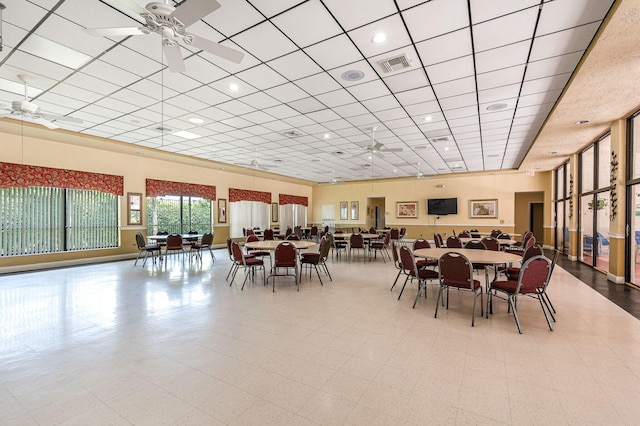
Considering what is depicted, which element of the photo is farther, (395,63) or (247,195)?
(247,195)

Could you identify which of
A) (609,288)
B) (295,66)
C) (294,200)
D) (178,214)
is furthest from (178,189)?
(609,288)

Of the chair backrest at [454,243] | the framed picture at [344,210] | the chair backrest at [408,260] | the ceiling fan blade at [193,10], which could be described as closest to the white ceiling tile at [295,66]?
the ceiling fan blade at [193,10]

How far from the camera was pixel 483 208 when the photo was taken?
13086 mm

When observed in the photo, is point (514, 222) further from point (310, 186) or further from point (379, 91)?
point (379, 91)

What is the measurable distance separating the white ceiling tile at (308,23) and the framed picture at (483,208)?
12.2m

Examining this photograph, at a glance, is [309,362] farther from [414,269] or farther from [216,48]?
[216,48]

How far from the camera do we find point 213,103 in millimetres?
5188

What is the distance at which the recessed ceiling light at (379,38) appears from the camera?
10.5 ft

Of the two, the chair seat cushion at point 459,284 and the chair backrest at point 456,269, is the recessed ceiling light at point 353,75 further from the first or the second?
the chair seat cushion at point 459,284

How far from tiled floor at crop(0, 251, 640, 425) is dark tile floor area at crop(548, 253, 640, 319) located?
8.8 inches

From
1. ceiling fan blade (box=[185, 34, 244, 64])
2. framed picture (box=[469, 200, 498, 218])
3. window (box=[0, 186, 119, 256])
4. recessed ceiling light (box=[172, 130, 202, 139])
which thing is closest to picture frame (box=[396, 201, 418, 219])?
framed picture (box=[469, 200, 498, 218])

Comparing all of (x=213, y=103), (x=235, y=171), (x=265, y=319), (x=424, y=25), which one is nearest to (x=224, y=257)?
(x=235, y=171)

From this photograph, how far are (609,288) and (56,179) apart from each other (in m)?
12.1

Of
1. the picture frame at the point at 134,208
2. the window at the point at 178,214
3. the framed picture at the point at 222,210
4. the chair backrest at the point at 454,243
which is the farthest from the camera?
the framed picture at the point at 222,210
